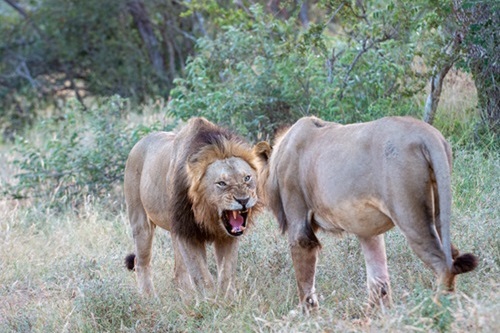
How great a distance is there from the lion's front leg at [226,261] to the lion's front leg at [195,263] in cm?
8

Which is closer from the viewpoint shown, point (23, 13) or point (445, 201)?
point (445, 201)

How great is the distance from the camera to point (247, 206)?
5.16m

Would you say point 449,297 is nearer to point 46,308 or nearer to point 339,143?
point 339,143

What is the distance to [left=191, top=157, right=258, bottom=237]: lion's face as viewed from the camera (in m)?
5.18

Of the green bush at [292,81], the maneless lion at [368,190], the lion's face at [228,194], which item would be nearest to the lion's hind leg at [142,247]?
the lion's face at [228,194]

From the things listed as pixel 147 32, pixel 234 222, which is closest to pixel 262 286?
pixel 234 222

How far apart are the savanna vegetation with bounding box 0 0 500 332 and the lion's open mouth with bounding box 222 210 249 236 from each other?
39 cm

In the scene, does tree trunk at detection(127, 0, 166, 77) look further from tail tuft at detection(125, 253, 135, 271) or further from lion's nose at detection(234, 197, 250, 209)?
lion's nose at detection(234, 197, 250, 209)

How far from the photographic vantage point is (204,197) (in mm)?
5340

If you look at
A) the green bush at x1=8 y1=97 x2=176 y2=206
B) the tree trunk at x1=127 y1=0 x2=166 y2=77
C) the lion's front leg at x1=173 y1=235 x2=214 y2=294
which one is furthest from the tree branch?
the lion's front leg at x1=173 y1=235 x2=214 y2=294

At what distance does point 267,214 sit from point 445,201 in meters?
3.11

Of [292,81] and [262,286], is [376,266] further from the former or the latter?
[292,81]

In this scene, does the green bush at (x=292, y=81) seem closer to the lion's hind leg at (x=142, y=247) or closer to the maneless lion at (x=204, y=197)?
the lion's hind leg at (x=142, y=247)

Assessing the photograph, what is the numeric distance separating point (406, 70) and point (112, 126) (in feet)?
11.5
